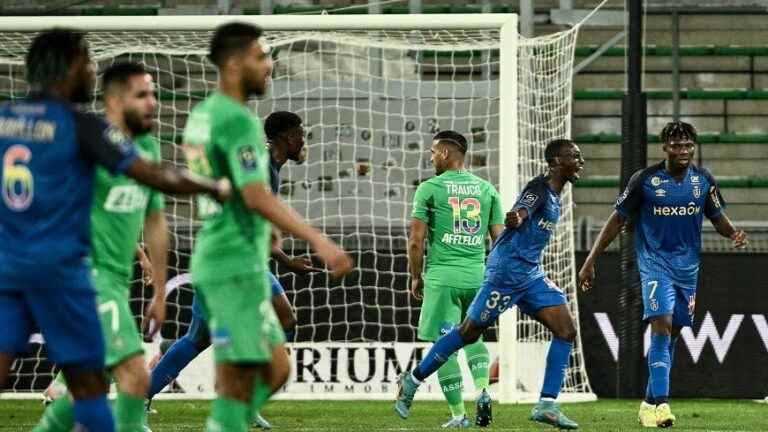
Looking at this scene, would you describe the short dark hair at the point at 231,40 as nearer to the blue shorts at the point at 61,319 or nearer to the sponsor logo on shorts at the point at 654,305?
the blue shorts at the point at 61,319

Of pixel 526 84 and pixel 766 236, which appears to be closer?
pixel 526 84

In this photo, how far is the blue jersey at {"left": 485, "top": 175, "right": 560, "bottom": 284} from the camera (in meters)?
9.45

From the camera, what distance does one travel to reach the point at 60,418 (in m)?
5.60

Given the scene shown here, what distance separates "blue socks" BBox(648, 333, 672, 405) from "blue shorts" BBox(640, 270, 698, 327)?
0.18m

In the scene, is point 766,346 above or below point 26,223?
below

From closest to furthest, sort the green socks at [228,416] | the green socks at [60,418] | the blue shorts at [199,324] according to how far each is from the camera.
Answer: the green socks at [228,416]
the green socks at [60,418]
the blue shorts at [199,324]

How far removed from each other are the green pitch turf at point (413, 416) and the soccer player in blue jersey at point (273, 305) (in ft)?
1.68

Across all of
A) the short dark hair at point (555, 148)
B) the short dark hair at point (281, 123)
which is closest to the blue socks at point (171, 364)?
the short dark hair at point (281, 123)

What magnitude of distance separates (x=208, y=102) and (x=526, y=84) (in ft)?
27.4

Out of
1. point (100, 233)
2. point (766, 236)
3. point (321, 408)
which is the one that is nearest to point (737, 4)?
point (766, 236)

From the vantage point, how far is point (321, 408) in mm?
11859

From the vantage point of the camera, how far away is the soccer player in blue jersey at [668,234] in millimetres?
9688

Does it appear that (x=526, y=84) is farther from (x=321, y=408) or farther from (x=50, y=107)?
(x=50, y=107)

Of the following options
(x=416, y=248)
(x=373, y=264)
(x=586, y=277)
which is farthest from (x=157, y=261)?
(x=373, y=264)
